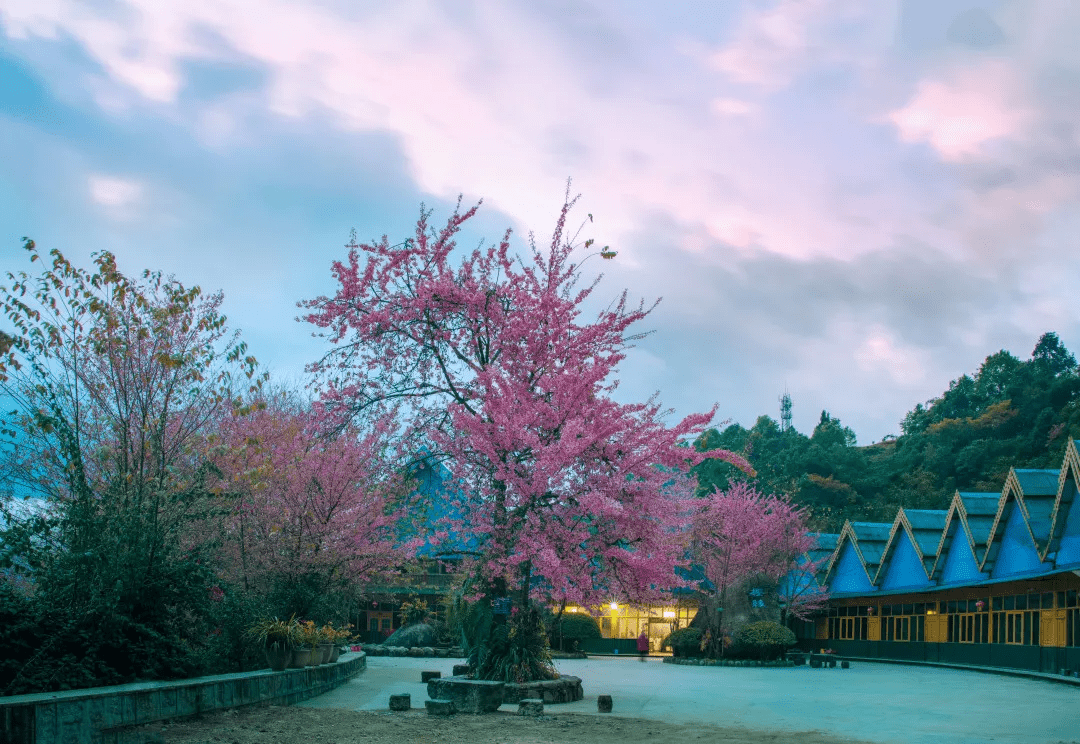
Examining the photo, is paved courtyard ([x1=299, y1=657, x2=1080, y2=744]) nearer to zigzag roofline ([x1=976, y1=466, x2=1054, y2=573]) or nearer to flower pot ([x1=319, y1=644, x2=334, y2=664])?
flower pot ([x1=319, y1=644, x2=334, y2=664])

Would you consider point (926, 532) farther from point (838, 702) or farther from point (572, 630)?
point (838, 702)

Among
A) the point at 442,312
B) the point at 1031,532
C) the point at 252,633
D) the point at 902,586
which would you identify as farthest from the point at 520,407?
the point at 902,586

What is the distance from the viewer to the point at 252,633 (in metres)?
17.7

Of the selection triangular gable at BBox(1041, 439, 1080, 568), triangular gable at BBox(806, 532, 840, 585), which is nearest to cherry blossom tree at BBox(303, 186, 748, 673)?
triangular gable at BBox(1041, 439, 1080, 568)

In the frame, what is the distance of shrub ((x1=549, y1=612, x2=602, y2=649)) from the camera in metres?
46.1

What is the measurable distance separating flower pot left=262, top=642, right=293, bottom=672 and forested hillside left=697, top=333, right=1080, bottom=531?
1995 inches

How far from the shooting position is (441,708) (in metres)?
16.2

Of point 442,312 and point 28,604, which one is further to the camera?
point 442,312

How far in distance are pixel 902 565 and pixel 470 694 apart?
98.2ft

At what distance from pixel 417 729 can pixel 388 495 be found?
41.7 feet

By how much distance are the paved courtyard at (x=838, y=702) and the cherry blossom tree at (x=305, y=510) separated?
2.62 meters

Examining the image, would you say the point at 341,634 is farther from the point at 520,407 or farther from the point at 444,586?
the point at 444,586

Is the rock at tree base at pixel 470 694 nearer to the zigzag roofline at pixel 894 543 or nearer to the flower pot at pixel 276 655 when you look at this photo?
the flower pot at pixel 276 655

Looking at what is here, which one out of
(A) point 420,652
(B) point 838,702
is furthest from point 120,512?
(A) point 420,652
